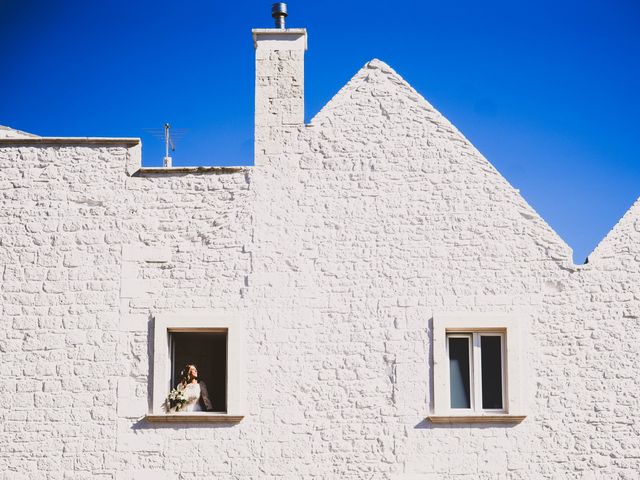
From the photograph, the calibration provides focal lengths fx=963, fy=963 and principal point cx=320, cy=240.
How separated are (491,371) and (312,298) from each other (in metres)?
2.87

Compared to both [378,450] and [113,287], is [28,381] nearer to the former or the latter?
[113,287]

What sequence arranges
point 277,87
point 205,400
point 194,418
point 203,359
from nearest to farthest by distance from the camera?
point 194,418
point 205,400
point 203,359
point 277,87

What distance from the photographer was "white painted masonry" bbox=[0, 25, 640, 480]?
1390 cm

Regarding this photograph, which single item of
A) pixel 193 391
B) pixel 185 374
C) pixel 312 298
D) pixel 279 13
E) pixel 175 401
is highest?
pixel 279 13

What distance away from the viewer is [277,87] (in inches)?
587

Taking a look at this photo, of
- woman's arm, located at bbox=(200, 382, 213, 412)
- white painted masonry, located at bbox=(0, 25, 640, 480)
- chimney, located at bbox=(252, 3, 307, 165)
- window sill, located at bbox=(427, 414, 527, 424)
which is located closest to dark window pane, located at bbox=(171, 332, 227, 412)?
woman's arm, located at bbox=(200, 382, 213, 412)

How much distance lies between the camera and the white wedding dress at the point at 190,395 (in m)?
14.0

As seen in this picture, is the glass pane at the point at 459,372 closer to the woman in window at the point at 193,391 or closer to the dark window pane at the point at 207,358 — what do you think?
the dark window pane at the point at 207,358

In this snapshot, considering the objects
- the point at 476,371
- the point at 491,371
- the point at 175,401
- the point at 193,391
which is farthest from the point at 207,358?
the point at 491,371

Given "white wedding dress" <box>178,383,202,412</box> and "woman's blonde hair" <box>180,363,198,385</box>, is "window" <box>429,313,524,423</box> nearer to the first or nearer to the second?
"white wedding dress" <box>178,383,202,412</box>

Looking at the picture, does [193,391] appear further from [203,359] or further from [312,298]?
[312,298]

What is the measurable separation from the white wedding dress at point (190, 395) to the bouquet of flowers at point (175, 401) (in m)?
0.05

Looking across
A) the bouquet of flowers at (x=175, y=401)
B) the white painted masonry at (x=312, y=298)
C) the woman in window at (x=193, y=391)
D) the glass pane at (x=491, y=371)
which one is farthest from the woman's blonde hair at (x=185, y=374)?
the glass pane at (x=491, y=371)

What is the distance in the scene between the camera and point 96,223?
47.4 ft
